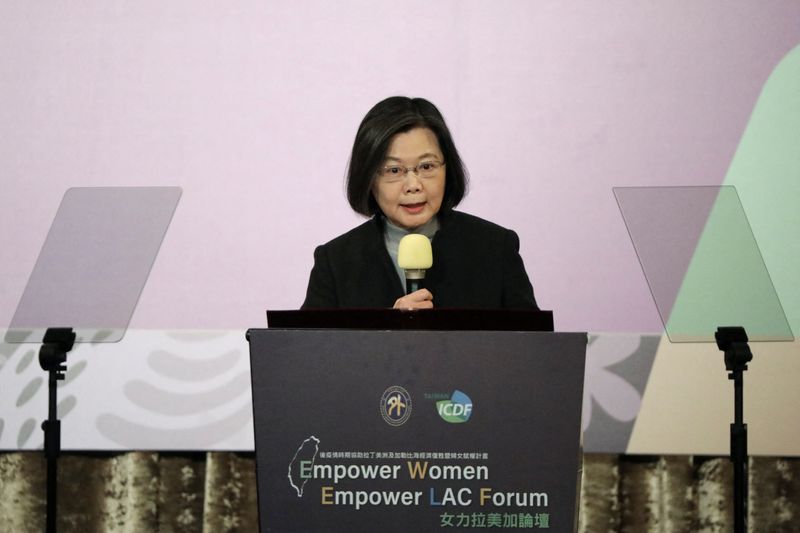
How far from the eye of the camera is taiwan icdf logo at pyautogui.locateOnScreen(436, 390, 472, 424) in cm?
135

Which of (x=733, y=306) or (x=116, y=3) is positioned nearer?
(x=733, y=306)

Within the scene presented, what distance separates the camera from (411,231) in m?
2.34

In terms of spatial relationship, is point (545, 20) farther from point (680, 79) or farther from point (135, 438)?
point (135, 438)

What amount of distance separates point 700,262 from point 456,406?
114 cm

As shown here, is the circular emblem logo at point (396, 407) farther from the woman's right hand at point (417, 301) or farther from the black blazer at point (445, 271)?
the black blazer at point (445, 271)

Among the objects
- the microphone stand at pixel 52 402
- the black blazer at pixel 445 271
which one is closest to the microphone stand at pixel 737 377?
the black blazer at pixel 445 271

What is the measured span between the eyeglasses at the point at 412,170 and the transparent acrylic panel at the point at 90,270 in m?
0.55

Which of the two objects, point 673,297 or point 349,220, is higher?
point 349,220

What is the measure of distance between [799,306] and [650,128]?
0.81 m

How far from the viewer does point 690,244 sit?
2225 mm

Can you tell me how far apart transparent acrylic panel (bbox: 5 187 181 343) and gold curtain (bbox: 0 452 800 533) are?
1.23 m

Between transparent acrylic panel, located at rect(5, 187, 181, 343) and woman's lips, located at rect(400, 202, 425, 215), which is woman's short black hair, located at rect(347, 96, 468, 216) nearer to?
woman's lips, located at rect(400, 202, 425, 215)

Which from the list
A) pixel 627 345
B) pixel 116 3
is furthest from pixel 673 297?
pixel 116 3

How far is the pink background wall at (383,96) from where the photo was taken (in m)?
3.12
